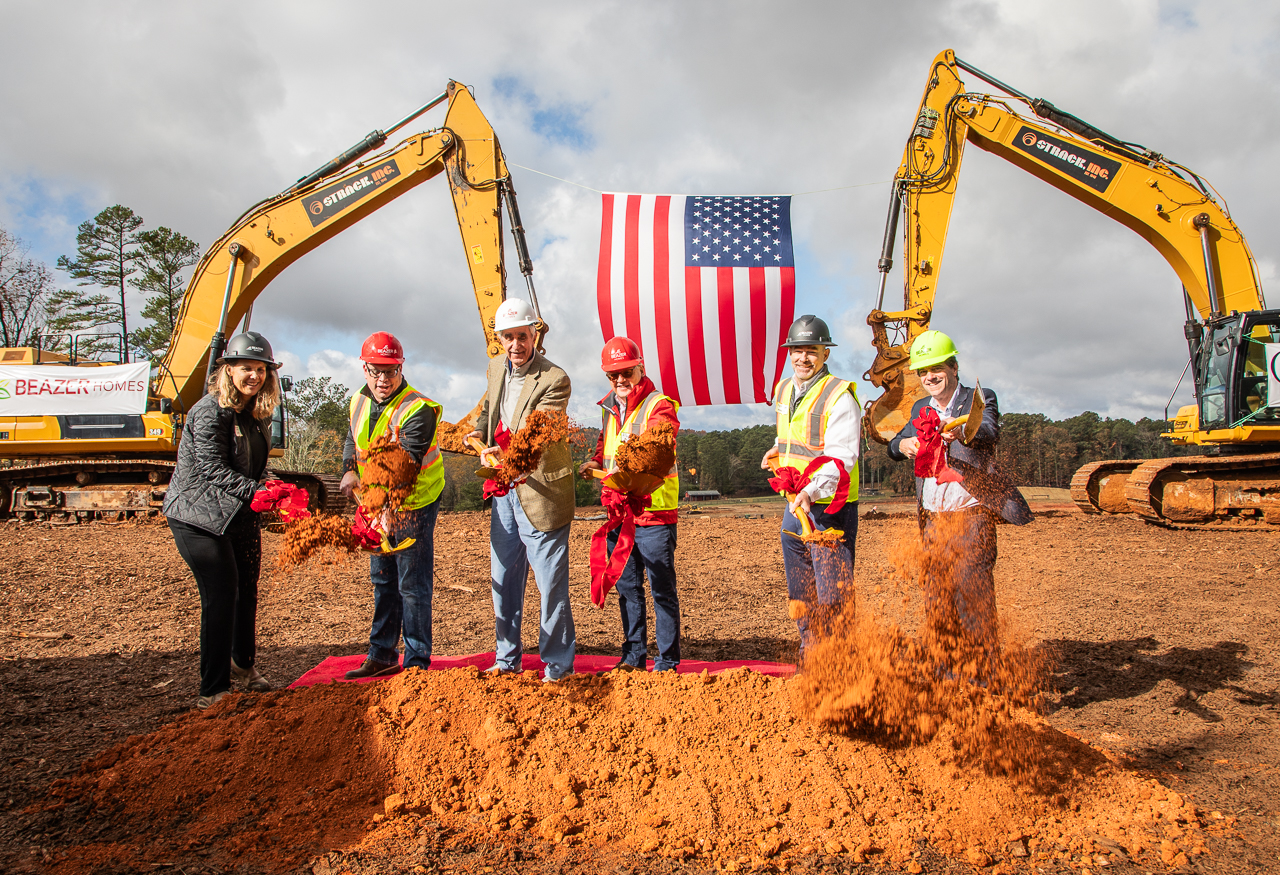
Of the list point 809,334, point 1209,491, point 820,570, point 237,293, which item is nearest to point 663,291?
point 809,334

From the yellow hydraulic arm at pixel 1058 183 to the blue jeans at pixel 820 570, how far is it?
659cm

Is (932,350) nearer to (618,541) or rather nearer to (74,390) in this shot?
(618,541)

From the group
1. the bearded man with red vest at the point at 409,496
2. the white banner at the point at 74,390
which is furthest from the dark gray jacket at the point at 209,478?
the white banner at the point at 74,390

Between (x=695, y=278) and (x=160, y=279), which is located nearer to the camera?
(x=695, y=278)

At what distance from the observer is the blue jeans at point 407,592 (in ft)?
13.5

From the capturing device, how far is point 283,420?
1277cm

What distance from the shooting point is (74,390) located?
443 inches

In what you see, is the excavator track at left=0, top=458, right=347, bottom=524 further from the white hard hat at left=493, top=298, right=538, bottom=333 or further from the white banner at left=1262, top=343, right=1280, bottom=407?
the white banner at left=1262, top=343, right=1280, bottom=407

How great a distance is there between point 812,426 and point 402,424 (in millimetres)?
2289

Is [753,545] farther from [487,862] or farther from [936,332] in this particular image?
[487,862]

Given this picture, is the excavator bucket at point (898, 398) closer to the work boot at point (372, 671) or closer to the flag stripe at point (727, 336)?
the flag stripe at point (727, 336)

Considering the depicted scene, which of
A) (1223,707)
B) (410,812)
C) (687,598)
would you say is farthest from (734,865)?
(687,598)

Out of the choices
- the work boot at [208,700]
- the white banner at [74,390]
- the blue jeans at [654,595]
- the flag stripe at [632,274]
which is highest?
the flag stripe at [632,274]

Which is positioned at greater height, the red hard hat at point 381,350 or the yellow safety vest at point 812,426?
the red hard hat at point 381,350
